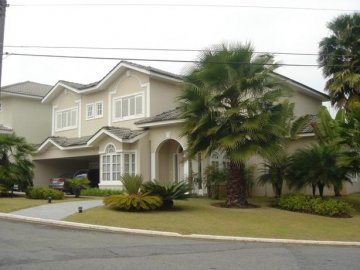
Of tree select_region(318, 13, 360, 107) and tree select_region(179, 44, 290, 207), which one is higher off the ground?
tree select_region(318, 13, 360, 107)

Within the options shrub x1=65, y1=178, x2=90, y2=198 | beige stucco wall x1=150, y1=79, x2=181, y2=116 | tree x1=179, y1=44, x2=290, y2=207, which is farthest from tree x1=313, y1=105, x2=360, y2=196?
shrub x1=65, y1=178, x2=90, y2=198

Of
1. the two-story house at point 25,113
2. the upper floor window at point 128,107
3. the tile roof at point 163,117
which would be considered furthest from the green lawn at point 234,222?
the two-story house at point 25,113

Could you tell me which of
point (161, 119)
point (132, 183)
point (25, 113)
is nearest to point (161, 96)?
point (161, 119)

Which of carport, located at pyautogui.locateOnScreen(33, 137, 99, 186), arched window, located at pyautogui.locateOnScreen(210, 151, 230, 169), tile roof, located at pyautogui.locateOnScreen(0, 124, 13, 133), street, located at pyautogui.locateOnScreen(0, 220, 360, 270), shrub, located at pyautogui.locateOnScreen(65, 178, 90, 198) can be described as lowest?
street, located at pyautogui.locateOnScreen(0, 220, 360, 270)

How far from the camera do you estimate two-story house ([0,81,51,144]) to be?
34.7 meters

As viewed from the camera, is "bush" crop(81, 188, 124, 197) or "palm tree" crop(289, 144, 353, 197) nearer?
"palm tree" crop(289, 144, 353, 197)

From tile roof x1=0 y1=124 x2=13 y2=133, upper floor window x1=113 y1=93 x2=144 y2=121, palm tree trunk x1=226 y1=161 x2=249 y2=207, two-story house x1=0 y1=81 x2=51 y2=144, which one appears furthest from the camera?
two-story house x1=0 y1=81 x2=51 y2=144

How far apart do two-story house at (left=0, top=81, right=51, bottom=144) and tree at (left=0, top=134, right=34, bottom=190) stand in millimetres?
9772

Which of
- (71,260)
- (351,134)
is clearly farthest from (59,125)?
(71,260)

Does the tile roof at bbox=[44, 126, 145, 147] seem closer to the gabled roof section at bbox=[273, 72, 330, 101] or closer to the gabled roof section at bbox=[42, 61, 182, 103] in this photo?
the gabled roof section at bbox=[42, 61, 182, 103]

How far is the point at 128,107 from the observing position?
27969mm

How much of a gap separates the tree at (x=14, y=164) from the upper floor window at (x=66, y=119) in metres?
7.08

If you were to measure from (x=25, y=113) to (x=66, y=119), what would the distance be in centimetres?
440

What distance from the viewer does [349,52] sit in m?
27.0
